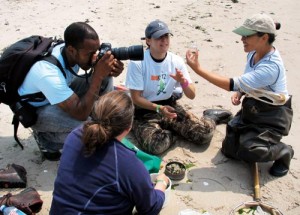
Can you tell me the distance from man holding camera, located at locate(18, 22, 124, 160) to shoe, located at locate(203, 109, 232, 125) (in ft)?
4.34

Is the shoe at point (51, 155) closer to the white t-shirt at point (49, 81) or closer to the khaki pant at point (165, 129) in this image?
the white t-shirt at point (49, 81)

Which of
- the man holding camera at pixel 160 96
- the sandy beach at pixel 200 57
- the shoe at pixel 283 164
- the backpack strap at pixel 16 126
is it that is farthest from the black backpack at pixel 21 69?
the shoe at pixel 283 164

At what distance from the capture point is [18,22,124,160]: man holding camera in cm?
307

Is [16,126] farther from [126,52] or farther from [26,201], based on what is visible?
[126,52]

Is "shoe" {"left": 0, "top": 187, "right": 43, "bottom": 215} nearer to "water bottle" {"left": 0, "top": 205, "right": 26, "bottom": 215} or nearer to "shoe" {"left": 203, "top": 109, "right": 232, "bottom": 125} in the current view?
"water bottle" {"left": 0, "top": 205, "right": 26, "bottom": 215}

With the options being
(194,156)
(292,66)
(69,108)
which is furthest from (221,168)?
(292,66)

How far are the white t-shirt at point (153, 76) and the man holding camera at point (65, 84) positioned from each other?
0.31 m

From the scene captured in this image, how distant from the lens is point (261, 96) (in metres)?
3.19

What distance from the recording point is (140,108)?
3.79 m

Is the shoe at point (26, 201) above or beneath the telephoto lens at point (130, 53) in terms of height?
beneath

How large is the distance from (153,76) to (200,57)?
7.41 feet

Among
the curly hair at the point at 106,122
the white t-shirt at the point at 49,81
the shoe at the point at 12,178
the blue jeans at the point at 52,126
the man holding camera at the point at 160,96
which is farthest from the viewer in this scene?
the man holding camera at the point at 160,96

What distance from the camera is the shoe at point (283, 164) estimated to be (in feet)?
11.0

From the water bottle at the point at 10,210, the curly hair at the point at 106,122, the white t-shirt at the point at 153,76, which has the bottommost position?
Answer: the water bottle at the point at 10,210
